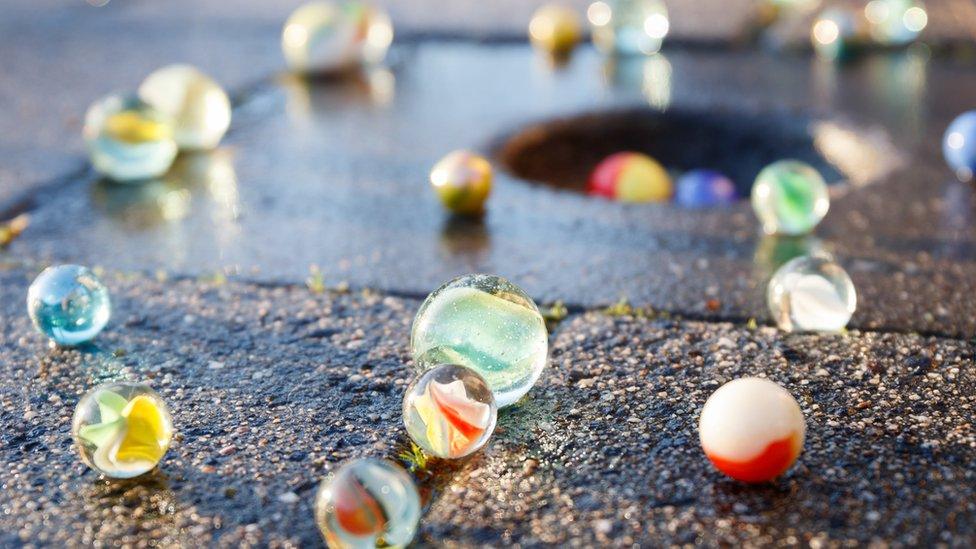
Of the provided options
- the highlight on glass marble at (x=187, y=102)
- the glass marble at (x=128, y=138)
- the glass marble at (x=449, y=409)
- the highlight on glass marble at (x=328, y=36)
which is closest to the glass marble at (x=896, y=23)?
the highlight on glass marble at (x=328, y=36)

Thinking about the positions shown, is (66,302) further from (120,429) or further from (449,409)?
(449,409)

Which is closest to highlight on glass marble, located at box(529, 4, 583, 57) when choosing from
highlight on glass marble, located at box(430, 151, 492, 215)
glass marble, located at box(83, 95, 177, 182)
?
highlight on glass marble, located at box(430, 151, 492, 215)

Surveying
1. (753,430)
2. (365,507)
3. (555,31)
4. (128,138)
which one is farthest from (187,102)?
(753,430)

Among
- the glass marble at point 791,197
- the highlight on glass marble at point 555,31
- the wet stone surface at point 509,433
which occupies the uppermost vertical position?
the highlight on glass marble at point 555,31

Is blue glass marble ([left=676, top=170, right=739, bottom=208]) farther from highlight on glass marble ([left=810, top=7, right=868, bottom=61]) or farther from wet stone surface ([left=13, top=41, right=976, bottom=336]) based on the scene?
highlight on glass marble ([left=810, top=7, right=868, bottom=61])

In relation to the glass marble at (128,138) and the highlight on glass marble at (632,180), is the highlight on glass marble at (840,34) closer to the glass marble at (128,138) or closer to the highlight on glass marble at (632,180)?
the highlight on glass marble at (632,180)

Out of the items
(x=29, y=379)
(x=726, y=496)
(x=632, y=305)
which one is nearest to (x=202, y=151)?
(x=29, y=379)

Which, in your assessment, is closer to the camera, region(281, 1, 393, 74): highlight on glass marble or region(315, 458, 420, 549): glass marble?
region(315, 458, 420, 549): glass marble
